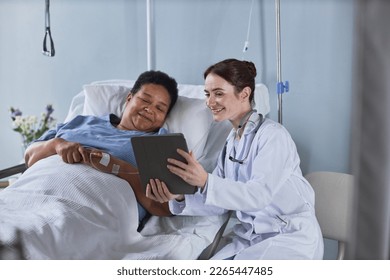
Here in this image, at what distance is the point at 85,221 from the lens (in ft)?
3.75

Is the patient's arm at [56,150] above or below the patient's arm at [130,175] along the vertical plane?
above

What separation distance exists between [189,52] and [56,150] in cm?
64

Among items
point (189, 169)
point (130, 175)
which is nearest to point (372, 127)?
point (189, 169)

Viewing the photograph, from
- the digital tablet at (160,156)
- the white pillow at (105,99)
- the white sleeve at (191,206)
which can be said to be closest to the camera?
the digital tablet at (160,156)

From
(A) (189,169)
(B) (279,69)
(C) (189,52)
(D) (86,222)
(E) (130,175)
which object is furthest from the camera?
(C) (189,52)

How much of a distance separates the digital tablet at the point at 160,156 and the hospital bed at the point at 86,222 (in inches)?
6.5

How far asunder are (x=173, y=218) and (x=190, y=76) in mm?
640

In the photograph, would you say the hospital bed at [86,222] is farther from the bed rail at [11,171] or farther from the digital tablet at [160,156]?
the digital tablet at [160,156]

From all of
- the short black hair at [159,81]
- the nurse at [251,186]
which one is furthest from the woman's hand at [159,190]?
the short black hair at [159,81]

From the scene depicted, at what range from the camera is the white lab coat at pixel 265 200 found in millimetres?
1051

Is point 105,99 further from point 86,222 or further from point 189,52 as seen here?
point 86,222

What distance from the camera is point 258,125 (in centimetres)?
117

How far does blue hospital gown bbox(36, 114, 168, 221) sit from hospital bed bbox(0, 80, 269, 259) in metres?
0.10
